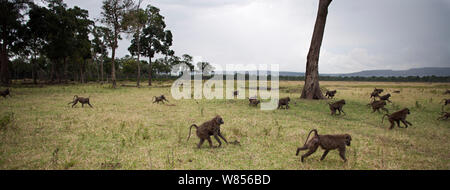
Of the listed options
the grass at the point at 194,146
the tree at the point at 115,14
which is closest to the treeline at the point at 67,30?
the tree at the point at 115,14

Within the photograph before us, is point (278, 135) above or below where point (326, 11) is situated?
below

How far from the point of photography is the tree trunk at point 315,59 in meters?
19.6

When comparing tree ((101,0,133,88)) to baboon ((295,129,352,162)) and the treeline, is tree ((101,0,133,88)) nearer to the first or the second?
the treeline

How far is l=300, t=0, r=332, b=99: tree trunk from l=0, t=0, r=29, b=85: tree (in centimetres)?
3298

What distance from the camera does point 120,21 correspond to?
105 ft

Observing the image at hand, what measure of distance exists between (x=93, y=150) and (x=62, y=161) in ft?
3.01

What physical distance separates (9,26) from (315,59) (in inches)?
1557

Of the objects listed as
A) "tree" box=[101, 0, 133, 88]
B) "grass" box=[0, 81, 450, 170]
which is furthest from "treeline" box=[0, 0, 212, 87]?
"grass" box=[0, 81, 450, 170]

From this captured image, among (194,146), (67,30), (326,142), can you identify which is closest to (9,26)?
(67,30)

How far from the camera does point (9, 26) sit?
99.5 ft

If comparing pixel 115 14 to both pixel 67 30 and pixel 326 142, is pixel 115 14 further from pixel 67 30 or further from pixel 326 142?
pixel 326 142

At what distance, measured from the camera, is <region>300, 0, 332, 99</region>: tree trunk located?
19.6 metres
